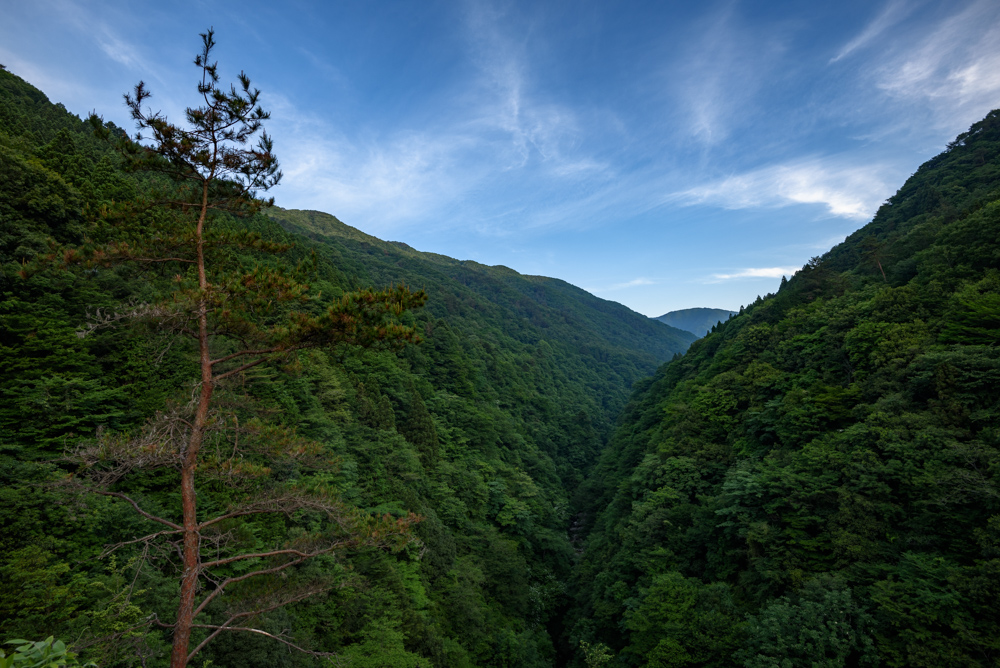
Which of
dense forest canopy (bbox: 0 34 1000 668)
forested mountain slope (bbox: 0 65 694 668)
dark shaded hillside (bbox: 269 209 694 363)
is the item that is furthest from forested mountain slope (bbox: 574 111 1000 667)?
dark shaded hillside (bbox: 269 209 694 363)

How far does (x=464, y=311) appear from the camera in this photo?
112m

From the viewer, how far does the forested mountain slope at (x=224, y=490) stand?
7.93 m

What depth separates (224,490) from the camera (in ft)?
43.7

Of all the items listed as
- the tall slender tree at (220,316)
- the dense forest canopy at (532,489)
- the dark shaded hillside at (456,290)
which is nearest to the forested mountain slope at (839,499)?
the dense forest canopy at (532,489)

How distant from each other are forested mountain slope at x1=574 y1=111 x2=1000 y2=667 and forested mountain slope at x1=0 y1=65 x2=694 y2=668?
8246 mm

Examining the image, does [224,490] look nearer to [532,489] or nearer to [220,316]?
[220,316]

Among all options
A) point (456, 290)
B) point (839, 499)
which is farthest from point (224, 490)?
point (456, 290)

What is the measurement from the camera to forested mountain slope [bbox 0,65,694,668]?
7930mm

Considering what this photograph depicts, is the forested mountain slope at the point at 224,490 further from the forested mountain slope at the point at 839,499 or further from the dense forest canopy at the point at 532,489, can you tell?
the forested mountain slope at the point at 839,499

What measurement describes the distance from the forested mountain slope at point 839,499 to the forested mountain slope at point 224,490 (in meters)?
8.25

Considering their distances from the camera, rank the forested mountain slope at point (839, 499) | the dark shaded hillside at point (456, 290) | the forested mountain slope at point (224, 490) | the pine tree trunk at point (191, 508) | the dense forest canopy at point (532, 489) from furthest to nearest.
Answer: the dark shaded hillside at point (456, 290) → the forested mountain slope at point (839, 499) → the dense forest canopy at point (532, 489) → the forested mountain slope at point (224, 490) → the pine tree trunk at point (191, 508)

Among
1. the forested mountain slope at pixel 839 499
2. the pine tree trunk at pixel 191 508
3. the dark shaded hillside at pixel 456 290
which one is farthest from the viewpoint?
the dark shaded hillside at pixel 456 290

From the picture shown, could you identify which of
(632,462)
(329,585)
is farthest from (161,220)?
(632,462)

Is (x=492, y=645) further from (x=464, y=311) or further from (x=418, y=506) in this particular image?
(x=464, y=311)
